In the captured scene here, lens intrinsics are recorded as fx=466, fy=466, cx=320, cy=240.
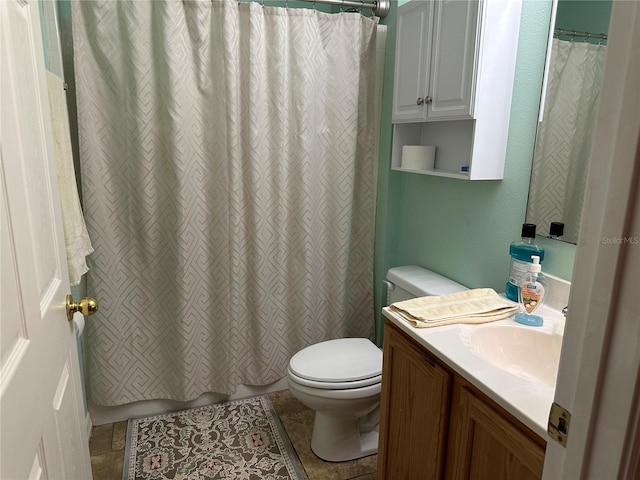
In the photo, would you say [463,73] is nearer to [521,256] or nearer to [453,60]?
[453,60]

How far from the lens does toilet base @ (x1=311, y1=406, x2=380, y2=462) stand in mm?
1962

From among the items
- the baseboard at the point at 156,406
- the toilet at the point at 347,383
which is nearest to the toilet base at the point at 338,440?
the toilet at the point at 347,383

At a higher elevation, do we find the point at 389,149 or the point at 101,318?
the point at 389,149

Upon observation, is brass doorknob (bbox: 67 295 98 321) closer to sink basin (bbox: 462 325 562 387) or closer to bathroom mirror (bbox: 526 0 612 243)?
sink basin (bbox: 462 325 562 387)

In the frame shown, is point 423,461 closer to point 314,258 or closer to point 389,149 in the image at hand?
point 314,258

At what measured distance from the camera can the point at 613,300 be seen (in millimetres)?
538

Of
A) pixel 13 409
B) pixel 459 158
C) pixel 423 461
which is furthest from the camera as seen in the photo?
pixel 459 158

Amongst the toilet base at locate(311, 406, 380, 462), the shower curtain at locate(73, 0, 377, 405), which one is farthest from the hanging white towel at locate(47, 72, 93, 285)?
the toilet base at locate(311, 406, 380, 462)

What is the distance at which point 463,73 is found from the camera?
161 cm

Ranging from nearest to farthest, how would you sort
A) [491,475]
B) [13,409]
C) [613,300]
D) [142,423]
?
[613,300]
[13,409]
[491,475]
[142,423]

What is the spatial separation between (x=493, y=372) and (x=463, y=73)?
1022 mm

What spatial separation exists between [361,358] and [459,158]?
916mm

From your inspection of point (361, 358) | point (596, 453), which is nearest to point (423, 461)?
point (361, 358)

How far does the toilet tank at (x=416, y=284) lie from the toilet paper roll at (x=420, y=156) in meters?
0.47
